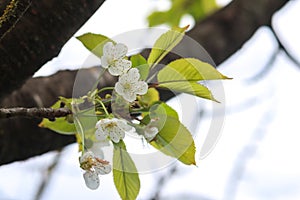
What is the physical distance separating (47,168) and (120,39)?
806mm

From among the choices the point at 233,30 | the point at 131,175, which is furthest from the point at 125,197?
the point at 233,30

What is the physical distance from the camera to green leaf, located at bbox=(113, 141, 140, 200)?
1.41ft

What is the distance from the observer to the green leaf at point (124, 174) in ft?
1.41

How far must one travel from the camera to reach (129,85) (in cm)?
39

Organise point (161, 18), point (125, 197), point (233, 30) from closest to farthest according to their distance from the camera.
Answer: point (125, 197)
point (233, 30)
point (161, 18)

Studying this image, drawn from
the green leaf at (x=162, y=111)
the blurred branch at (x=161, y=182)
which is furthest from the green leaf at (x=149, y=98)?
the blurred branch at (x=161, y=182)

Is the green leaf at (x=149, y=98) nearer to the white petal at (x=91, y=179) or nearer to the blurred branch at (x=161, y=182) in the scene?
the white petal at (x=91, y=179)

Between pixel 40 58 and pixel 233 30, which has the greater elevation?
pixel 40 58

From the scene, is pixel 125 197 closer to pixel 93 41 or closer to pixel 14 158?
pixel 93 41

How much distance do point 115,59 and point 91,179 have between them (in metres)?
0.09

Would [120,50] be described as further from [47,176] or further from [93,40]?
[47,176]

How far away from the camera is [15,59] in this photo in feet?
1.62

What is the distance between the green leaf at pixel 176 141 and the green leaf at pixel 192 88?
23mm

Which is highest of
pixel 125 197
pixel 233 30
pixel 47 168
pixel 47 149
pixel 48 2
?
pixel 48 2
